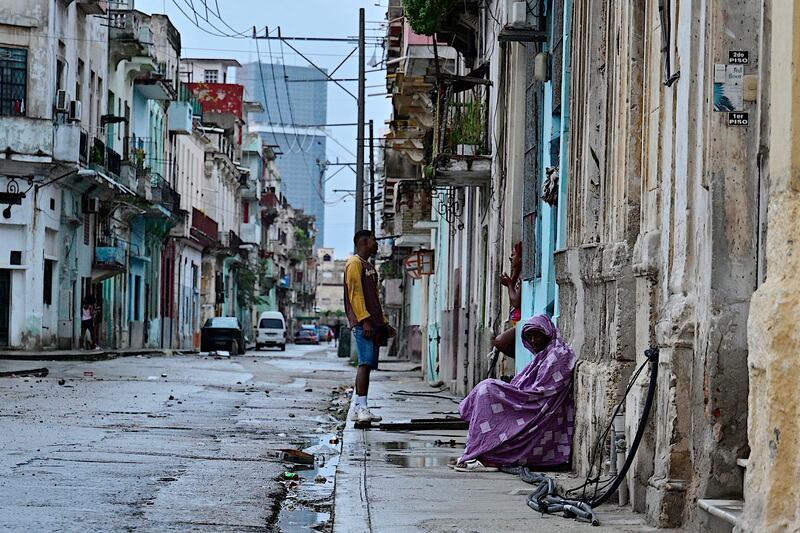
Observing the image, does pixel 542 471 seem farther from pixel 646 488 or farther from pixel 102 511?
pixel 102 511

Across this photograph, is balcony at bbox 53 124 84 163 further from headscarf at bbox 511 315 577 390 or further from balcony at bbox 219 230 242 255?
balcony at bbox 219 230 242 255

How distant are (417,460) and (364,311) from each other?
3401 mm

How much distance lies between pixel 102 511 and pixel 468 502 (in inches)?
82.2

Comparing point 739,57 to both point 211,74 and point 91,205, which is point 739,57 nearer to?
point 91,205

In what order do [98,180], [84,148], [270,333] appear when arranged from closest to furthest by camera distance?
[84,148], [98,180], [270,333]

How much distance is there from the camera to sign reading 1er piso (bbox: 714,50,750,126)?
22.0 feet

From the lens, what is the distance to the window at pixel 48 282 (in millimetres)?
41469

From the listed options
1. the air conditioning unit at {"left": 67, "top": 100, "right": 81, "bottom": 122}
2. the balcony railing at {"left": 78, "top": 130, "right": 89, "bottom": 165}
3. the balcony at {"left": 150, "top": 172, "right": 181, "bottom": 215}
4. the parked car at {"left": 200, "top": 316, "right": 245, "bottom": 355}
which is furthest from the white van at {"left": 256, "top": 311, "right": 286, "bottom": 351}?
the air conditioning unit at {"left": 67, "top": 100, "right": 81, "bottom": 122}

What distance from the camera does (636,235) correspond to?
27.8 feet

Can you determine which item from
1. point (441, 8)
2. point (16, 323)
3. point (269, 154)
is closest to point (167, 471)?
point (441, 8)

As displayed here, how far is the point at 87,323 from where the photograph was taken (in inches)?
1713

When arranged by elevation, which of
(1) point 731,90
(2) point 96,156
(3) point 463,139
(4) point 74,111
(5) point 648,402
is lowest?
(5) point 648,402

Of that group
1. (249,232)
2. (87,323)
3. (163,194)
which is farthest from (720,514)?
(249,232)

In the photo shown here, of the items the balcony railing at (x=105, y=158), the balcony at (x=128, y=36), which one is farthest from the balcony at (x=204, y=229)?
the balcony railing at (x=105, y=158)
